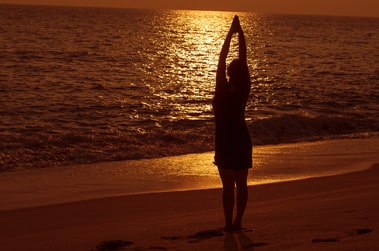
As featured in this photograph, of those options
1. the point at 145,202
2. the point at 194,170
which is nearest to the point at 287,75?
the point at 194,170

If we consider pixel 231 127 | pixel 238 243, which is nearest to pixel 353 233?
pixel 238 243

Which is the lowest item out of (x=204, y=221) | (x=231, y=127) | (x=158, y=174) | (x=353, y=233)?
(x=158, y=174)

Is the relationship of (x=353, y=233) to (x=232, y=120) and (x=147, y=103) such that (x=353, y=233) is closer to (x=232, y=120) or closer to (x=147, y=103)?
(x=232, y=120)

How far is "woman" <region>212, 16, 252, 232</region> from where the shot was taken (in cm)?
740

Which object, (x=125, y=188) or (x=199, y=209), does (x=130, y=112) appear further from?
(x=199, y=209)

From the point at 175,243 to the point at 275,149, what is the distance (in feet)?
31.1

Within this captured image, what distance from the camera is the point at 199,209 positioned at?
955cm

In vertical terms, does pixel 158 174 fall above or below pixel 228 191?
below

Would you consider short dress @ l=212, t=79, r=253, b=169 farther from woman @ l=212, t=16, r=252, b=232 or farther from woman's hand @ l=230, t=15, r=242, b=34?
woman's hand @ l=230, t=15, r=242, b=34

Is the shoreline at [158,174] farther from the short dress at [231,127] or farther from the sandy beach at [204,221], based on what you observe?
the short dress at [231,127]

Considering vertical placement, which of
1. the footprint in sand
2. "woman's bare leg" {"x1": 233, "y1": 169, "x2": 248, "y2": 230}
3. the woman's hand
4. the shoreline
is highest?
the woman's hand

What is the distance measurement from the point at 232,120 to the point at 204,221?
4.66 ft

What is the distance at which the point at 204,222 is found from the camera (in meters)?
8.32

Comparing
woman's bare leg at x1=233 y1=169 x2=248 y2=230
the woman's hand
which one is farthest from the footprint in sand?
the woman's hand
